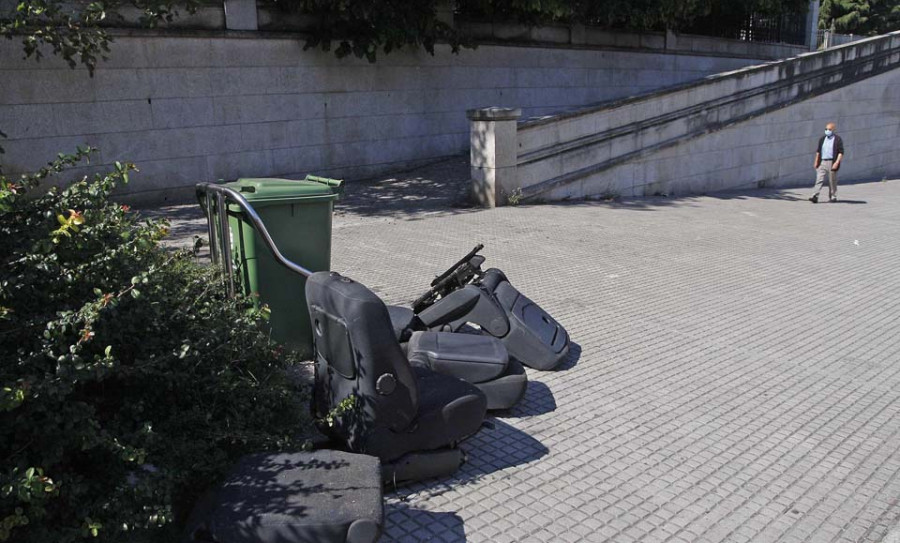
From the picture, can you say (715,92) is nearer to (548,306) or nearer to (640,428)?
(548,306)

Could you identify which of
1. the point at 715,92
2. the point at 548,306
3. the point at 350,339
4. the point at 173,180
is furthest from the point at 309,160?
the point at 350,339

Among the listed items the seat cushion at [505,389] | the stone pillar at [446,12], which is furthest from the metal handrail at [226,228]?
the stone pillar at [446,12]

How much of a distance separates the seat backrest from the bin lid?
1160 mm

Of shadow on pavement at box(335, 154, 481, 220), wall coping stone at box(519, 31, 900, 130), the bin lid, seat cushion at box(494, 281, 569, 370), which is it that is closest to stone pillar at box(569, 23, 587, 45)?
wall coping stone at box(519, 31, 900, 130)

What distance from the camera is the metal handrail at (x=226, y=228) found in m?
Result: 4.25

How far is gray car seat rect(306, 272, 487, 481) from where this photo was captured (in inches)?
127

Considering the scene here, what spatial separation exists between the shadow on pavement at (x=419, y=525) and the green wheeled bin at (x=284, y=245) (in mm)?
1531

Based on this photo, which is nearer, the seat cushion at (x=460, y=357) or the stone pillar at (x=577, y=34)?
the seat cushion at (x=460, y=357)

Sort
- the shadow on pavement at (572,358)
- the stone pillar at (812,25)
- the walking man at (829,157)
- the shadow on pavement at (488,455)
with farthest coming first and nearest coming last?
the stone pillar at (812,25), the walking man at (829,157), the shadow on pavement at (572,358), the shadow on pavement at (488,455)

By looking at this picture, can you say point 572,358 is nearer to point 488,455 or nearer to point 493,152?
point 488,455

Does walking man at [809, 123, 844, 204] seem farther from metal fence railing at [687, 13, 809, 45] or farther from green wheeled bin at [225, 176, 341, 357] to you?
green wheeled bin at [225, 176, 341, 357]

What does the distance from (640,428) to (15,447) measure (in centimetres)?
310

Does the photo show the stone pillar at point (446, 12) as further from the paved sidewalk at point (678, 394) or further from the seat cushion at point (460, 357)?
the seat cushion at point (460, 357)

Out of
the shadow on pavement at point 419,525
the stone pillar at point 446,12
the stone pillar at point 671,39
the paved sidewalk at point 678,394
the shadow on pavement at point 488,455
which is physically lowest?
the paved sidewalk at point 678,394
